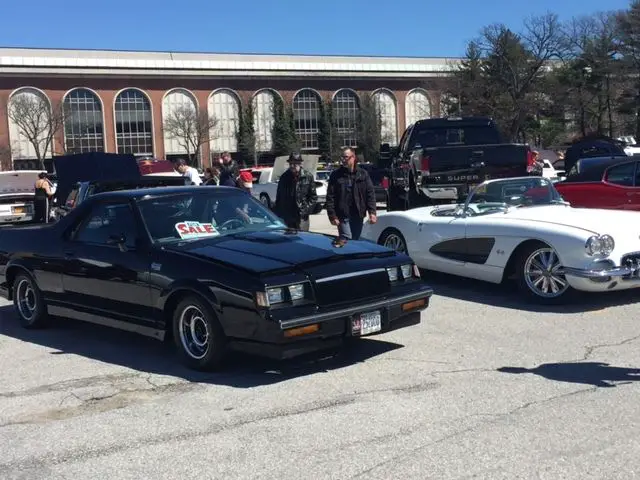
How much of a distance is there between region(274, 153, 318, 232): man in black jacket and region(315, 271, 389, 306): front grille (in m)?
4.29

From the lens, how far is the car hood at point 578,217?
303 inches

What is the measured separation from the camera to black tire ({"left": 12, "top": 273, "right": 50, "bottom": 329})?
25.0 ft

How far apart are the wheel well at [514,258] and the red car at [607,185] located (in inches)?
199

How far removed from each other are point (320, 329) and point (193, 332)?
1135 mm

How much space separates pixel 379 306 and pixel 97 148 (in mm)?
75320

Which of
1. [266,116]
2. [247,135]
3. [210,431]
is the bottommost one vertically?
[210,431]

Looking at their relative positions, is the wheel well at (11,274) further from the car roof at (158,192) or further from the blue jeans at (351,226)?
the blue jeans at (351,226)

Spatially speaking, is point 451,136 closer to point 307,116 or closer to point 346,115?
point 307,116

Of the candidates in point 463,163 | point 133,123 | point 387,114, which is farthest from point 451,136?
point 387,114

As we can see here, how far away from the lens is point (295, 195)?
10180mm

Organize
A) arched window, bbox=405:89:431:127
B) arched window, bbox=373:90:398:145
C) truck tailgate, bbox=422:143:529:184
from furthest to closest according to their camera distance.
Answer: arched window, bbox=405:89:431:127 < arched window, bbox=373:90:398:145 < truck tailgate, bbox=422:143:529:184

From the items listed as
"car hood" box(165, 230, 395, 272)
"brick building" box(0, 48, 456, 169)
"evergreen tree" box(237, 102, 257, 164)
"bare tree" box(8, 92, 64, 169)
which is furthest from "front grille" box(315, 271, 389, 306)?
"evergreen tree" box(237, 102, 257, 164)

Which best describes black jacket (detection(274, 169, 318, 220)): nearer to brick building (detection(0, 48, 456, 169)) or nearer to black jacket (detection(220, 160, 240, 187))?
black jacket (detection(220, 160, 240, 187))

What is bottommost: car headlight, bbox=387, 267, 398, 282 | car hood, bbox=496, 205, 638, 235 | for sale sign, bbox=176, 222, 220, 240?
car headlight, bbox=387, 267, 398, 282
